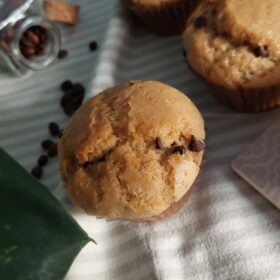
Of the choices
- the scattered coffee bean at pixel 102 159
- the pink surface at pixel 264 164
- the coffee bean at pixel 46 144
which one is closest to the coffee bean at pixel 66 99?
the coffee bean at pixel 46 144

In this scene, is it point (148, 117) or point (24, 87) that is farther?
point (24, 87)

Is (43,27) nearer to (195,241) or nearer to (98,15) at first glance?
(98,15)

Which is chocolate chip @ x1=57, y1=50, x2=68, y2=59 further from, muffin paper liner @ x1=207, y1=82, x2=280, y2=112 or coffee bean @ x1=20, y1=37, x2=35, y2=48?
muffin paper liner @ x1=207, y1=82, x2=280, y2=112

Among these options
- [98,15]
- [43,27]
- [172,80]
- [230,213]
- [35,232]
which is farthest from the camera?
[98,15]

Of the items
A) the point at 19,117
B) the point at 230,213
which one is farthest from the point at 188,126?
the point at 19,117

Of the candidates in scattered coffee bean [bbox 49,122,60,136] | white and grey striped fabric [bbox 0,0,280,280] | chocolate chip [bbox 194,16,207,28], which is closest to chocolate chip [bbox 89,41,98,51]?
white and grey striped fabric [bbox 0,0,280,280]

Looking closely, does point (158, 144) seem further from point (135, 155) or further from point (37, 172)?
point (37, 172)
